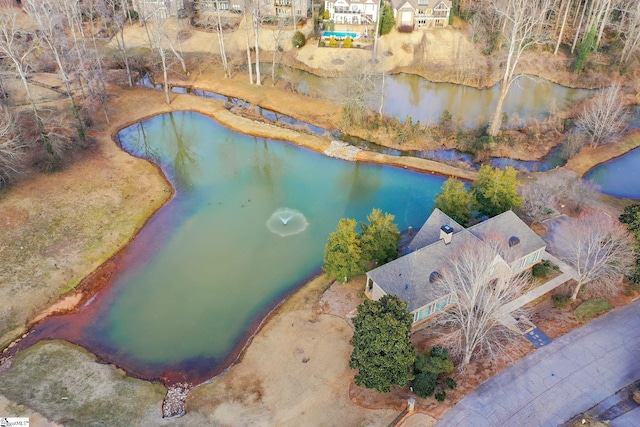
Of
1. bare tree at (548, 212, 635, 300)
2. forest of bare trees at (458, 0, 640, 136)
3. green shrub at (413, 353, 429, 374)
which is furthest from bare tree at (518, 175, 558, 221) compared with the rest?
forest of bare trees at (458, 0, 640, 136)

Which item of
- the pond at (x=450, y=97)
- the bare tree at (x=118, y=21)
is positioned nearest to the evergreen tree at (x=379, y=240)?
the pond at (x=450, y=97)

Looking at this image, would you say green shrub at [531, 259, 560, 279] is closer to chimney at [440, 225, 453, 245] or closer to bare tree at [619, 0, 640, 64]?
chimney at [440, 225, 453, 245]

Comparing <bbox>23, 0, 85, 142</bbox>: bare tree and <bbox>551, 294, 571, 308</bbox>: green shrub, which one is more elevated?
<bbox>23, 0, 85, 142</bbox>: bare tree

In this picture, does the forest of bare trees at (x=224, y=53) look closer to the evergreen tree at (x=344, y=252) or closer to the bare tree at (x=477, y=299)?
the evergreen tree at (x=344, y=252)

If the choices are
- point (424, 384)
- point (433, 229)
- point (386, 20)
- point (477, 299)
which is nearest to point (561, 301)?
point (477, 299)

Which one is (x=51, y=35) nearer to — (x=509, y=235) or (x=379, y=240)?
(x=379, y=240)

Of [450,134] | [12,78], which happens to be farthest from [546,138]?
[12,78]
